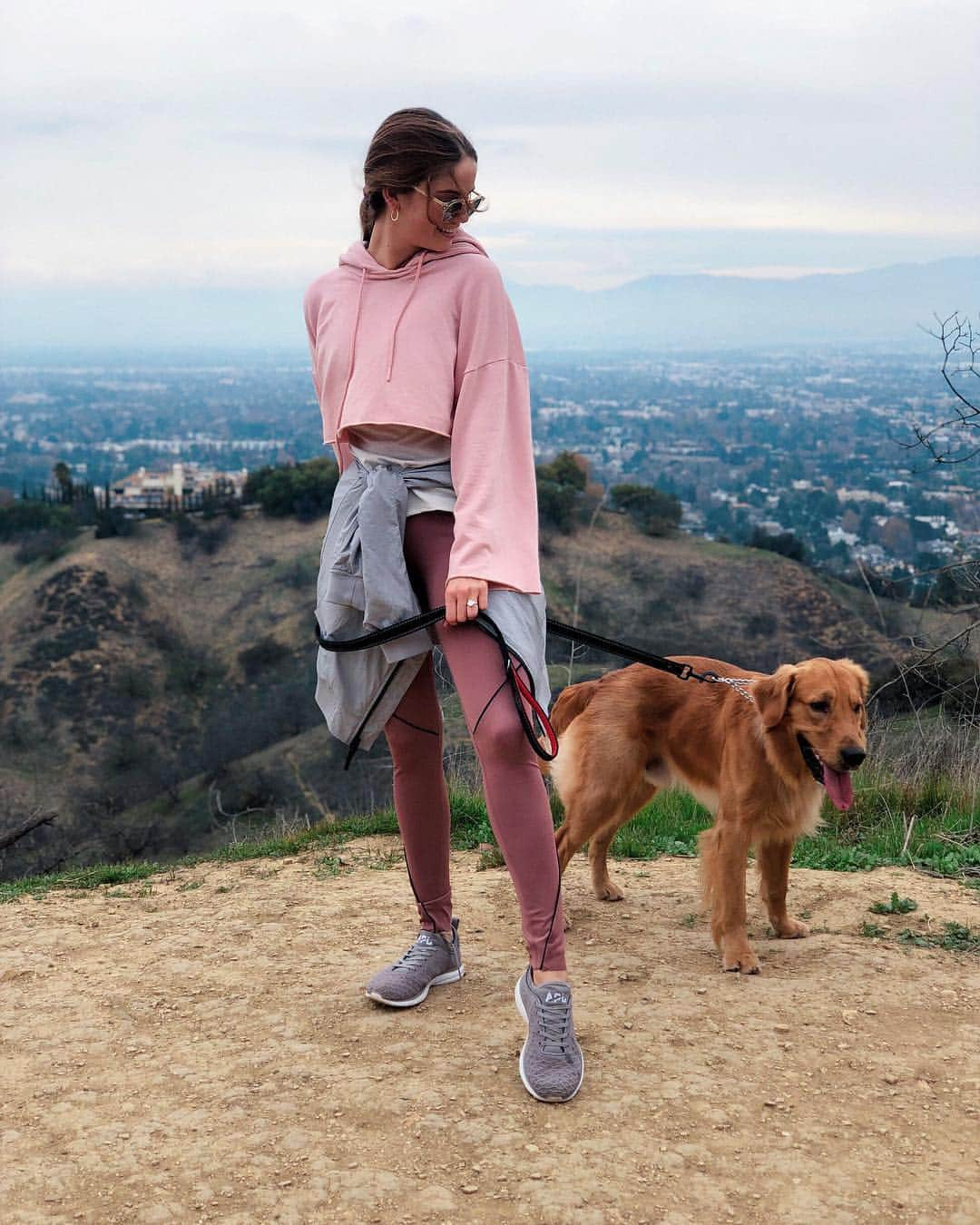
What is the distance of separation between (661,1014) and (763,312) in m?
110

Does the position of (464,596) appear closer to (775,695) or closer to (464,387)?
(464,387)

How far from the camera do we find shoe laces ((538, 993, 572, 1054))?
300 cm

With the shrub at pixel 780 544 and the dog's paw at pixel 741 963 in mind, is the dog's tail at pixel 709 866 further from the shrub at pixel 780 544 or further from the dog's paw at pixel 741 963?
the shrub at pixel 780 544

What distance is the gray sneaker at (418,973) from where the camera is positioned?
11.5ft

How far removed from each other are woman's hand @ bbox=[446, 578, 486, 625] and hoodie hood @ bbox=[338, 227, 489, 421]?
0.59 m

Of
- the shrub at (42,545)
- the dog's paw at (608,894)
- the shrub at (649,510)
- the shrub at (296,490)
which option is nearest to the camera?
the dog's paw at (608,894)

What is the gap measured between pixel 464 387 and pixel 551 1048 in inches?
69.2

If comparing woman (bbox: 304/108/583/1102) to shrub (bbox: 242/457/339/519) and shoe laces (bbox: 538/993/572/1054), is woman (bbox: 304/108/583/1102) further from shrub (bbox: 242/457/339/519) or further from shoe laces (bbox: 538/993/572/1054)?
shrub (bbox: 242/457/339/519)

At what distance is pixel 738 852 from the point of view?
13.3 feet

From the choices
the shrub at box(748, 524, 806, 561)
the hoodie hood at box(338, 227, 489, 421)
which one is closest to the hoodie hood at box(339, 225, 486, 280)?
the hoodie hood at box(338, 227, 489, 421)

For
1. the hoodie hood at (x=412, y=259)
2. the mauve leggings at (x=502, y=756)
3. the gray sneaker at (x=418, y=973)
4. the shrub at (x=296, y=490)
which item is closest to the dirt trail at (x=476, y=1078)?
the gray sneaker at (x=418, y=973)

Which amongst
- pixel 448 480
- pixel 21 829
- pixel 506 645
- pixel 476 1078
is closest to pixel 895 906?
pixel 476 1078

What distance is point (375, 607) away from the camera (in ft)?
10.2

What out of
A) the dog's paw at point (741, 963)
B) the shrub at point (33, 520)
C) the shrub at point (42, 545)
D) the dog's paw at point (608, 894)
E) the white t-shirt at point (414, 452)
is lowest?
the shrub at point (42, 545)
